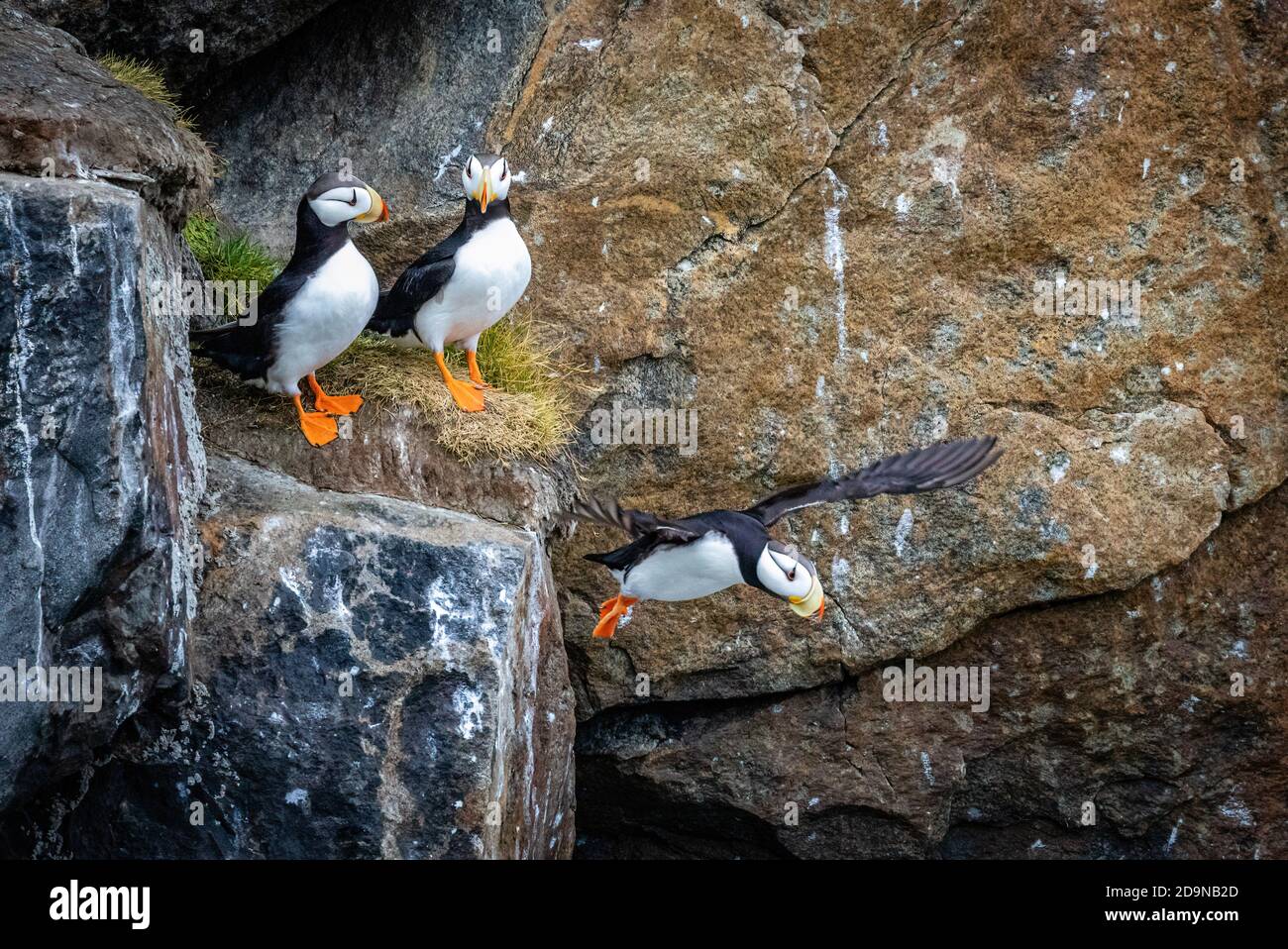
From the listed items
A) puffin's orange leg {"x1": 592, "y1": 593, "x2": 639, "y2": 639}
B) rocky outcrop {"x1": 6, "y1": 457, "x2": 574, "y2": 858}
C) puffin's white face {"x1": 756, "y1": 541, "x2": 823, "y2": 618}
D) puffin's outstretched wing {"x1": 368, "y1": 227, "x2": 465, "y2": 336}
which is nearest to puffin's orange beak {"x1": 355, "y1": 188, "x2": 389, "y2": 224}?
puffin's outstretched wing {"x1": 368, "y1": 227, "x2": 465, "y2": 336}

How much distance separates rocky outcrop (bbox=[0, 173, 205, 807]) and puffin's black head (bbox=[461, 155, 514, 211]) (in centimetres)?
150

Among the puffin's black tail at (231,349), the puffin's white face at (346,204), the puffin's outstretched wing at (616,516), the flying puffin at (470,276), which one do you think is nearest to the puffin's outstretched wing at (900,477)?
the puffin's outstretched wing at (616,516)

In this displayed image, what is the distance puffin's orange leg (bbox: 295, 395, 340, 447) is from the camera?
5.84m

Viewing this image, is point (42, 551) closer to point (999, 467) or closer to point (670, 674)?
point (670, 674)

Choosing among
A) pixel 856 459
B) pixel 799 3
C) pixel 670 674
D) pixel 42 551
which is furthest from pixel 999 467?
pixel 42 551

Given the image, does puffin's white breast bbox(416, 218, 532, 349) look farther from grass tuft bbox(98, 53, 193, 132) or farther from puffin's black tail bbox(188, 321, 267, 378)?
grass tuft bbox(98, 53, 193, 132)

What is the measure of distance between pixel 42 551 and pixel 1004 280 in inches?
177

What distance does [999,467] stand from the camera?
6.89 m

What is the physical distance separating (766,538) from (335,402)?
6.18 feet
